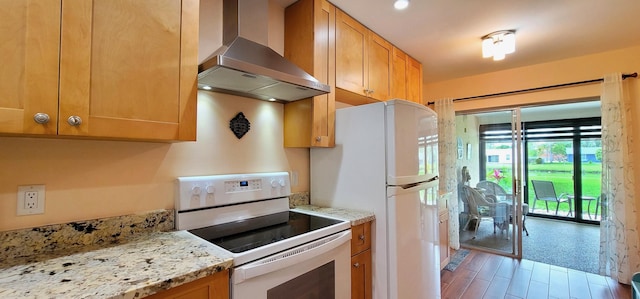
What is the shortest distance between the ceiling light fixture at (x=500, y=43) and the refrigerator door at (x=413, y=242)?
132 cm

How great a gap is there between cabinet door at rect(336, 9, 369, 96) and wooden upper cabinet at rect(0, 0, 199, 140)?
108 cm

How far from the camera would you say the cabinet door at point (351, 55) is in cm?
203

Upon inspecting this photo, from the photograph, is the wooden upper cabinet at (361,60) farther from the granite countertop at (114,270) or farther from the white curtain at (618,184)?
the white curtain at (618,184)

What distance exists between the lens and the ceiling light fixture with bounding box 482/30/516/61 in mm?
2334

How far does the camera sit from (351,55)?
213 centimetres

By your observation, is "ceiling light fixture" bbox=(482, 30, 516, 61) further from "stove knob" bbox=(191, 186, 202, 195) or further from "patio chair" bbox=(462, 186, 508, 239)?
"stove knob" bbox=(191, 186, 202, 195)

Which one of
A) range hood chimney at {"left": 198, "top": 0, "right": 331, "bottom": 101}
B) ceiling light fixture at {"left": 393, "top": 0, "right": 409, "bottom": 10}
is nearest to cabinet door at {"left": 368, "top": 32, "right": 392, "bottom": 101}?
ceiling light fixture at {"left": 393, "top": 0, "right": 409, "bottom": 10}

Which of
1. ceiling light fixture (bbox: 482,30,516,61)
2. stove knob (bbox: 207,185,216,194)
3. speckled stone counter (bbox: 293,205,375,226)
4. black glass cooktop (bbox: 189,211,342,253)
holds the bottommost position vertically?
black glass cooktop (bbox: 189,211,342,253)

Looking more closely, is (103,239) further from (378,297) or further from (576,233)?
(576,233)

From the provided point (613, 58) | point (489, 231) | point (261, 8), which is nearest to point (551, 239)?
point (489, 231)

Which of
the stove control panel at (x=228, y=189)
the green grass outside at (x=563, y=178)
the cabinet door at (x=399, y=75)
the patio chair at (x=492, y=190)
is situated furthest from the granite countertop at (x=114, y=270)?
the green grass outside at (x=563, y=178)

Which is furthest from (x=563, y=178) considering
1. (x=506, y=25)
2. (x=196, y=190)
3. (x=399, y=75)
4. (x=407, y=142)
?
(x=196, y=190)

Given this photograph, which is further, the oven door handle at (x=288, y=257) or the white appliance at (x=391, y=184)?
the white appliance at (x=391, y=184)

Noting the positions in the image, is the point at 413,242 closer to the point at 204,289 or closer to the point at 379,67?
the point at 204,289
